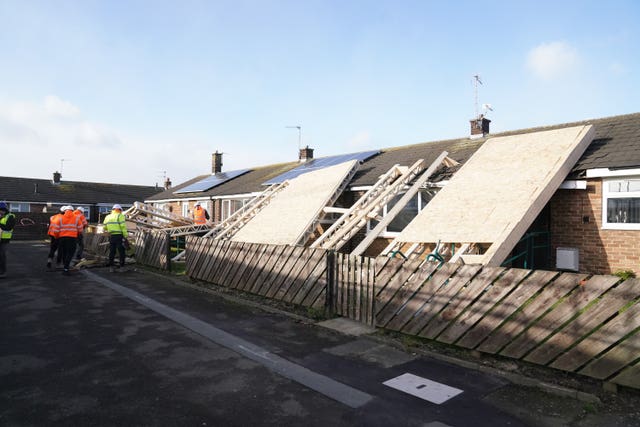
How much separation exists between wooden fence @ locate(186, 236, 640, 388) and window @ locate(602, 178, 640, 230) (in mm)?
5519

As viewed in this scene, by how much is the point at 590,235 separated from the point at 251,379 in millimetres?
8363

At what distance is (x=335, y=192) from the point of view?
43.1 ft

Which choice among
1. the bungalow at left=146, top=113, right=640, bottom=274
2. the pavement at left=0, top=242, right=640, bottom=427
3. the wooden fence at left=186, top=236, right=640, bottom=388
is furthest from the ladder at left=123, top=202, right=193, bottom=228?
the wooden fence at left=186, top=236, right=640, bottom=388

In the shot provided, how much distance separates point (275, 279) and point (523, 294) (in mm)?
4951

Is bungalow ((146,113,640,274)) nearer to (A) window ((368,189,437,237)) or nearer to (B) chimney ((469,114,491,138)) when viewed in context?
(A) window ((368,189,437,237))

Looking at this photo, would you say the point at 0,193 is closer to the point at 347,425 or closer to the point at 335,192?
the point at 335,192

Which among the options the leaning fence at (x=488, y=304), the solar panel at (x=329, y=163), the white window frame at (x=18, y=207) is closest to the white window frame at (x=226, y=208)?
the solar panel at (x=329, y=163)

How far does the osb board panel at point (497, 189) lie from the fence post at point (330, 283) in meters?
1.90

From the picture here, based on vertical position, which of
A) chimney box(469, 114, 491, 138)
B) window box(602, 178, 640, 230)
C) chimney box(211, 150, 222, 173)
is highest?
chimney box(211, 150, 222, 173)

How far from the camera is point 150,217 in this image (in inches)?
704

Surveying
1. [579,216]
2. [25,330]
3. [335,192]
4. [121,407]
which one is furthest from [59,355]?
[579,216]

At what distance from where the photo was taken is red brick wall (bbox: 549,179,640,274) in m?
8.69

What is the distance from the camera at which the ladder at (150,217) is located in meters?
17.1

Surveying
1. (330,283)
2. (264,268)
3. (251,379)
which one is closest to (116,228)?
(264,268)
